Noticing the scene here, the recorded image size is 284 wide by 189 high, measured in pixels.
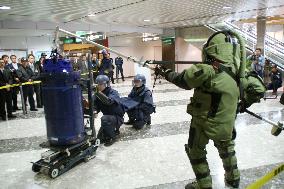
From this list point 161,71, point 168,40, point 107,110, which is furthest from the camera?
point 168,40

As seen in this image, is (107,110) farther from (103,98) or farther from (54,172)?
(54,172)

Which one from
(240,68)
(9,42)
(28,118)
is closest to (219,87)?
(240,68)

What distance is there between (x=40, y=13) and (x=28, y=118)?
4.05 meters

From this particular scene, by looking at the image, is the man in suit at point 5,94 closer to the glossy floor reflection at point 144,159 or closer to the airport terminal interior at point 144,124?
the airport terminal interior at point 144,124

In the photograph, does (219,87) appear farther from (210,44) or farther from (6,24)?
(6,24)

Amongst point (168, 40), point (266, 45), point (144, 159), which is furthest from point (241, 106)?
point (168, 40)

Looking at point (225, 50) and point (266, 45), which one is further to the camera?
point (266, 45)

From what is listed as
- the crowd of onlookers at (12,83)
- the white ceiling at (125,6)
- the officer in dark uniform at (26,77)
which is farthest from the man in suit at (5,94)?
the white ceiling at (125,6)

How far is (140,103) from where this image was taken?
5871mm

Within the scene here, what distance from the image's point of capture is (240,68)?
274cm

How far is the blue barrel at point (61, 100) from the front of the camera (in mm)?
3773

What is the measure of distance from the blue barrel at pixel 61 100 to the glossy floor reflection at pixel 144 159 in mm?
514

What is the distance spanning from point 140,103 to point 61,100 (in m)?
2.30

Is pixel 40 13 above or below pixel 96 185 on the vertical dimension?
above
